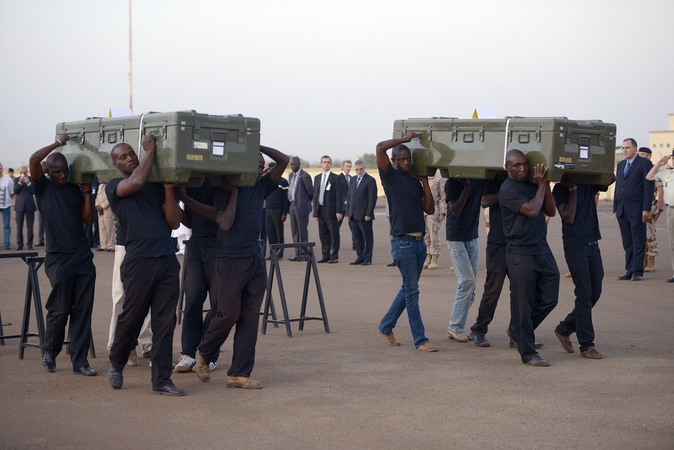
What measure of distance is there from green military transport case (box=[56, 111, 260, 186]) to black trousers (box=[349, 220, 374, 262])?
9938 mm

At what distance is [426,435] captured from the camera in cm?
574

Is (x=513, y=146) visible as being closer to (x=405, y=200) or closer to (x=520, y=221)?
(x=520, y=221)

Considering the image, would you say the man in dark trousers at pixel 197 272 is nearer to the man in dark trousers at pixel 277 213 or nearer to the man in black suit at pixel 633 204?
the man in black suit at pixel 633 204

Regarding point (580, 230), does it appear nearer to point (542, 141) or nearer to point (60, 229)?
point (542, 141)

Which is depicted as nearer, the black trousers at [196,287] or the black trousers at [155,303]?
the black trousers at [155,303]

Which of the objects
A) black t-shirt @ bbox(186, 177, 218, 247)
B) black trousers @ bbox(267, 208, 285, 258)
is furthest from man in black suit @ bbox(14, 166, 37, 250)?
black t-shirt @ bbox(186, 177, 218, 247)

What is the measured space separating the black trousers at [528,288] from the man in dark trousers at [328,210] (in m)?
9.61

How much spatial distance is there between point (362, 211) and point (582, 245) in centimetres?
905

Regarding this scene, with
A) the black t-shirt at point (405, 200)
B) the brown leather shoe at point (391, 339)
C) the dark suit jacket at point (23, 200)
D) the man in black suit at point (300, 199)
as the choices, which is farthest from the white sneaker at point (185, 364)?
the dark suit jacket at point (23, 200)

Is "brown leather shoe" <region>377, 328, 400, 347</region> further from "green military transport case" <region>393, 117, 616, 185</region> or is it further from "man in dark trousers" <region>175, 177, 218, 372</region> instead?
"man in dark trousers" <region>175, 177, 218, 372</region>

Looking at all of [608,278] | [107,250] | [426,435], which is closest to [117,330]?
[426,435]

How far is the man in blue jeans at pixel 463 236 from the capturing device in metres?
8.88

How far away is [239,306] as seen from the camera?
711 cm

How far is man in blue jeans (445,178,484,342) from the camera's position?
29.1 ft
